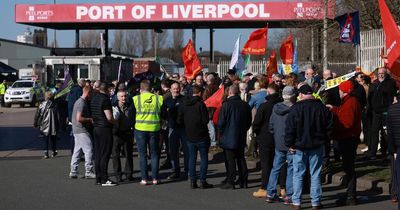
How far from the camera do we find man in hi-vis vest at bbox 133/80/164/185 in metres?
13.2

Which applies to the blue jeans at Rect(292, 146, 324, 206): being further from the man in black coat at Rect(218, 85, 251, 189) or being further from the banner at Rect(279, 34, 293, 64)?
the banner at Rect(279, 34, 293, 64)

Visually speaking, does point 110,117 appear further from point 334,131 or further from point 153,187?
point 334,131

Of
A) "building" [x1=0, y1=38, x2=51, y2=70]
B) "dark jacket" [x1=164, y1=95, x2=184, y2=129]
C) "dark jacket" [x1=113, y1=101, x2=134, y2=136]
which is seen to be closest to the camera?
"dark jacket" [x1=113, y1=101, x2=134, y2=136]

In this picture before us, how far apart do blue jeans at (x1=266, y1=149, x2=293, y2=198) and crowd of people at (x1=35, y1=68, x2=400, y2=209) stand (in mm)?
15

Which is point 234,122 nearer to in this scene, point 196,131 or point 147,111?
point 196,131

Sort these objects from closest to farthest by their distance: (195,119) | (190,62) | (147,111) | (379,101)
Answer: (195,119) → (147,111) → (379,101) → (190,62)

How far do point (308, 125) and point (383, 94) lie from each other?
15.2 feet

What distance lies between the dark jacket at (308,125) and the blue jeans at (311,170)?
0.15 metres

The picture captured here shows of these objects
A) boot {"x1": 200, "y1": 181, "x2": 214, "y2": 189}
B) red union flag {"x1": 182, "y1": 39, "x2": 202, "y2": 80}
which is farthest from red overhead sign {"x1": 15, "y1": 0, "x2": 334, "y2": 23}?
boot {"x1": 200, "y1": 181, "x2": 214, "y2": 189}

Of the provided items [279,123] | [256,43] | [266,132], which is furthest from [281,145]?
[256,43]

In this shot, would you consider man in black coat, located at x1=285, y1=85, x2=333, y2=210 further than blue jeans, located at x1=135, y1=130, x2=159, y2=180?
No

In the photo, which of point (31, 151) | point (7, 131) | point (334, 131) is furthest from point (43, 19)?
point (334, 131)

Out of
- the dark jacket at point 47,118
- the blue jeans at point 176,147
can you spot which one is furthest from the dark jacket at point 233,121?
the dark jacket at point 47,118

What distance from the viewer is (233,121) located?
1233 cm
